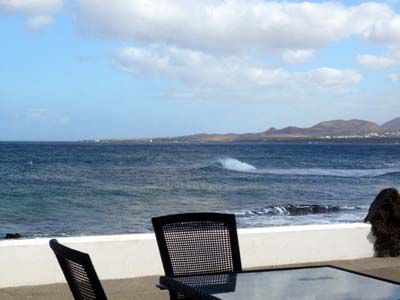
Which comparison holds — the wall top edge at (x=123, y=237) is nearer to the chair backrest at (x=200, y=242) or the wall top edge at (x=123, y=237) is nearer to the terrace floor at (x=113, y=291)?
the terrace floor at (x=113, y=291)

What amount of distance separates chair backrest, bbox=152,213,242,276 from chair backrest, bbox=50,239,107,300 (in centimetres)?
136

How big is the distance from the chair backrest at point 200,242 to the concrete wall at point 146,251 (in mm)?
2025

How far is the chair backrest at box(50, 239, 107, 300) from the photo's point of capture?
102 inches

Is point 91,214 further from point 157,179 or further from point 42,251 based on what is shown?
point 42,251

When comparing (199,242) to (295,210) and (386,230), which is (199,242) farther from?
(295,210)

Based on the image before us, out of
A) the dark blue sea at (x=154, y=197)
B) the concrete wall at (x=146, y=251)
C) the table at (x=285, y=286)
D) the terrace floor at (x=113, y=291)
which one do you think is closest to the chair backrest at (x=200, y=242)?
the table at (x=285, y=286)

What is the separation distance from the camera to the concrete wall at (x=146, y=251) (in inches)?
232

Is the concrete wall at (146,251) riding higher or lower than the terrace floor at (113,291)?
higher

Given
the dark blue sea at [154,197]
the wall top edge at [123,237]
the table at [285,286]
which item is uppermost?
the table at [285,286]

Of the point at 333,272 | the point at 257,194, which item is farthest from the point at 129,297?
the point at 257,194

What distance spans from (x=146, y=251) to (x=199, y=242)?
7.10 ft

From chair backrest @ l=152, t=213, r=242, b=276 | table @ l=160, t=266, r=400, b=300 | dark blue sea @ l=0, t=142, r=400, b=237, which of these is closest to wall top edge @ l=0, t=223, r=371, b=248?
chair backrest @ l=152, t=213, r=242, b=276

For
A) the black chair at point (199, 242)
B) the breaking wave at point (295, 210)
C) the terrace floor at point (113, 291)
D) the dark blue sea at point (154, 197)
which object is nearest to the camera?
the black chair at point (199, 242)

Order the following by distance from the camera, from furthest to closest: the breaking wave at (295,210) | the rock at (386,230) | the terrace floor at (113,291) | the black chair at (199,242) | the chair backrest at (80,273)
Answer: the breaking wave at (295,210) < the rock at (386,230) < the terrace floor at (113,291) < the black chair at (199,242) < the chair backrest at (80,273)
